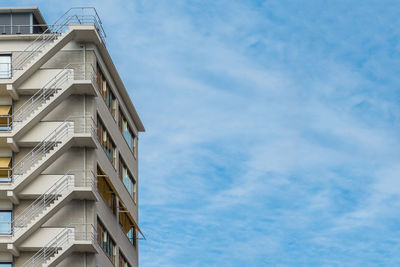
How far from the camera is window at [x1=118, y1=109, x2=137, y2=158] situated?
291ft

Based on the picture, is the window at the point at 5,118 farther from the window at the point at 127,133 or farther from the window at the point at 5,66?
the window at the point at 127,133

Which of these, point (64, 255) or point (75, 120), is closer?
point (64, 255)

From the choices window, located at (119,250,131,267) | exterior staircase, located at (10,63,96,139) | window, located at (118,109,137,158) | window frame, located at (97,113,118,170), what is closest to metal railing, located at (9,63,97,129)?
exterior staircase, located at (10,63,96,139)

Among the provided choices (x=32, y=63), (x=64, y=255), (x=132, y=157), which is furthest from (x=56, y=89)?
(x=132, y=157)

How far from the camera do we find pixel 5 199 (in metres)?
72.8

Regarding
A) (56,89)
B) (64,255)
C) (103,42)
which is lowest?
(64,255)

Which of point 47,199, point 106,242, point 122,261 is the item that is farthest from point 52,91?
point 122,261

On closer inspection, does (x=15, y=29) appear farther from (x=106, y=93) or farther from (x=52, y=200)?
(x=52, y=200)

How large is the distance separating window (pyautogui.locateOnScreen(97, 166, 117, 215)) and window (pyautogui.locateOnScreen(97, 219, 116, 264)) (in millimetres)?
2737

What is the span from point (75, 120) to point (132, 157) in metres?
19.3

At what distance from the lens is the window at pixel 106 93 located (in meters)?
78.9

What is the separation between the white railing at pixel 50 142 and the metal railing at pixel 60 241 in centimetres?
607

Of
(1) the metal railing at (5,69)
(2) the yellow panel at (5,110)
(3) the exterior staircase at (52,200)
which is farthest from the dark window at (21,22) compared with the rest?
(3) the exterior staircase at (52,200)

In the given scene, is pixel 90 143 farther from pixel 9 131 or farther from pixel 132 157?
pixel 132 157
